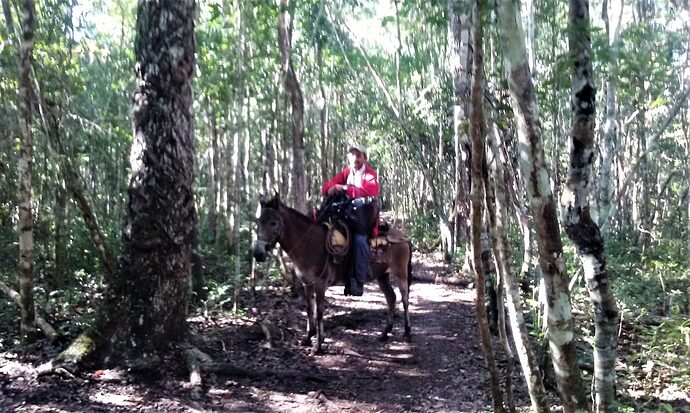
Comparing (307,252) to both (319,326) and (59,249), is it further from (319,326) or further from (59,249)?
(59,249)

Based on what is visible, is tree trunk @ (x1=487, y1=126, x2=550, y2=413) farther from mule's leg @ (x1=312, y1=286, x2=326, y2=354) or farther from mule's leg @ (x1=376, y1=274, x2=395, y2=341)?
mule's leg @ (x1=376, y1=274, x2=395, y2=341)

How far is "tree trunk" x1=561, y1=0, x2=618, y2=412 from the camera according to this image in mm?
4535

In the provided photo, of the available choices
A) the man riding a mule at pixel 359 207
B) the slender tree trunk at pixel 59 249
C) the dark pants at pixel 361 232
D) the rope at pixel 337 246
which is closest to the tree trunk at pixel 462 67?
the man riding a mule at pixel 359 207

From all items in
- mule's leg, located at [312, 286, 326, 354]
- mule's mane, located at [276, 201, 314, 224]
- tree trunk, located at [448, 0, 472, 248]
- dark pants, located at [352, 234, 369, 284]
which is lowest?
mule's leg, located at [312, 286, 326, 354]

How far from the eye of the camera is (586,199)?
456 centimetres

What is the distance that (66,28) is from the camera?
11.8m

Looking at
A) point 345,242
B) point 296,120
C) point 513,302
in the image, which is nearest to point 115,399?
point 513,302

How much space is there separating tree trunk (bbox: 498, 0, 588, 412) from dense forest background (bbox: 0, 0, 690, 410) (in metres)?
0.10

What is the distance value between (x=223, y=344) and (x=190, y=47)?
3918mm

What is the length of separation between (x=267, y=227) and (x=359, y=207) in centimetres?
169

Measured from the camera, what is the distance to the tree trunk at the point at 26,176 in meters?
6.75

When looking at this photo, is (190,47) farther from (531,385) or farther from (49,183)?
(49,183)

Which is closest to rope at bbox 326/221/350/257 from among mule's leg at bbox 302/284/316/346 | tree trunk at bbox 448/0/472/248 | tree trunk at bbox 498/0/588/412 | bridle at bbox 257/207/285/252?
mule's leg at bbox 302/284/316/346

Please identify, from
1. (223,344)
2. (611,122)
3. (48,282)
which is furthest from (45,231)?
(611,122)
